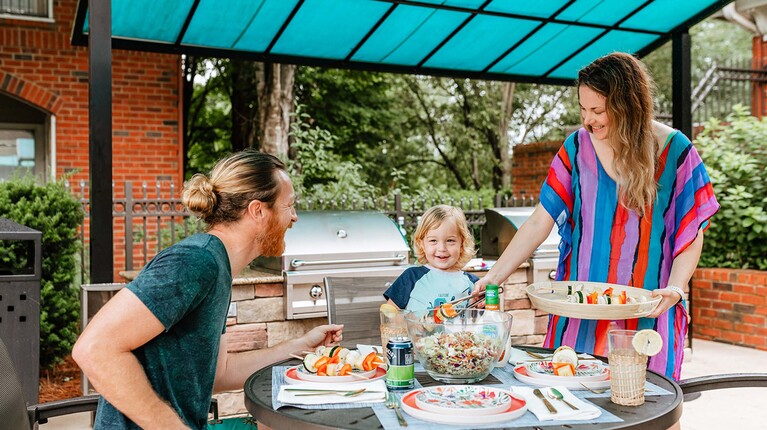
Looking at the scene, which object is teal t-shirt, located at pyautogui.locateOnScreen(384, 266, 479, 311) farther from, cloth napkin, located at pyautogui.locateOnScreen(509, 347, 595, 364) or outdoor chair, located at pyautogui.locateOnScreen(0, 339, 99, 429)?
outdoor chair, located at pyautogui.locateOnScreen(0, 339, 99, 429)

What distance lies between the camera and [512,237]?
5.19 metres

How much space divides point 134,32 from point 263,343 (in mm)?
2385

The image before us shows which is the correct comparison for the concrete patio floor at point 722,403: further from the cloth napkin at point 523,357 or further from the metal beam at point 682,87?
the cloth napkin at point 523,357

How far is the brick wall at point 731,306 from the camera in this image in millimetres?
6234

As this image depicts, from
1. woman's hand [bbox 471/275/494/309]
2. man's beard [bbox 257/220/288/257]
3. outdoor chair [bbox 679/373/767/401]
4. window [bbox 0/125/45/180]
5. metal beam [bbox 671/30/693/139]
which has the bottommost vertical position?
outdoor chair [bbox 679/373/767/401]

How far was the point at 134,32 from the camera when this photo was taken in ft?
16.5

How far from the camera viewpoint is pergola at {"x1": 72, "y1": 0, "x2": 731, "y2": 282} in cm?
407

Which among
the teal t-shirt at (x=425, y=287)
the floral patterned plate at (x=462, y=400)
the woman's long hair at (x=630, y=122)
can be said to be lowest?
the floral patterned plate at (x=462, y=400)

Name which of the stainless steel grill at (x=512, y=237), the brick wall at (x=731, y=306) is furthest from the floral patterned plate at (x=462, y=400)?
the brick wall at (x=731, y=306)

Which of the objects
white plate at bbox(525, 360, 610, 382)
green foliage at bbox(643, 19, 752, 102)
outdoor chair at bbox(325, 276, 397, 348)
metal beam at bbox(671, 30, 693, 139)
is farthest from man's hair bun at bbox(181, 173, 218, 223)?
green foliage at bbox(643, 19, 752, 102)

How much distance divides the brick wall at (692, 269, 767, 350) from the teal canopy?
7.12ft

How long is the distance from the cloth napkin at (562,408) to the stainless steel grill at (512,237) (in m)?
3.40

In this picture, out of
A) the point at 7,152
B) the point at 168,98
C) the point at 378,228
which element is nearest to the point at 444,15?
the point at 378,228

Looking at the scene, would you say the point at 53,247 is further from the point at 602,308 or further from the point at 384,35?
the point at 602,308
